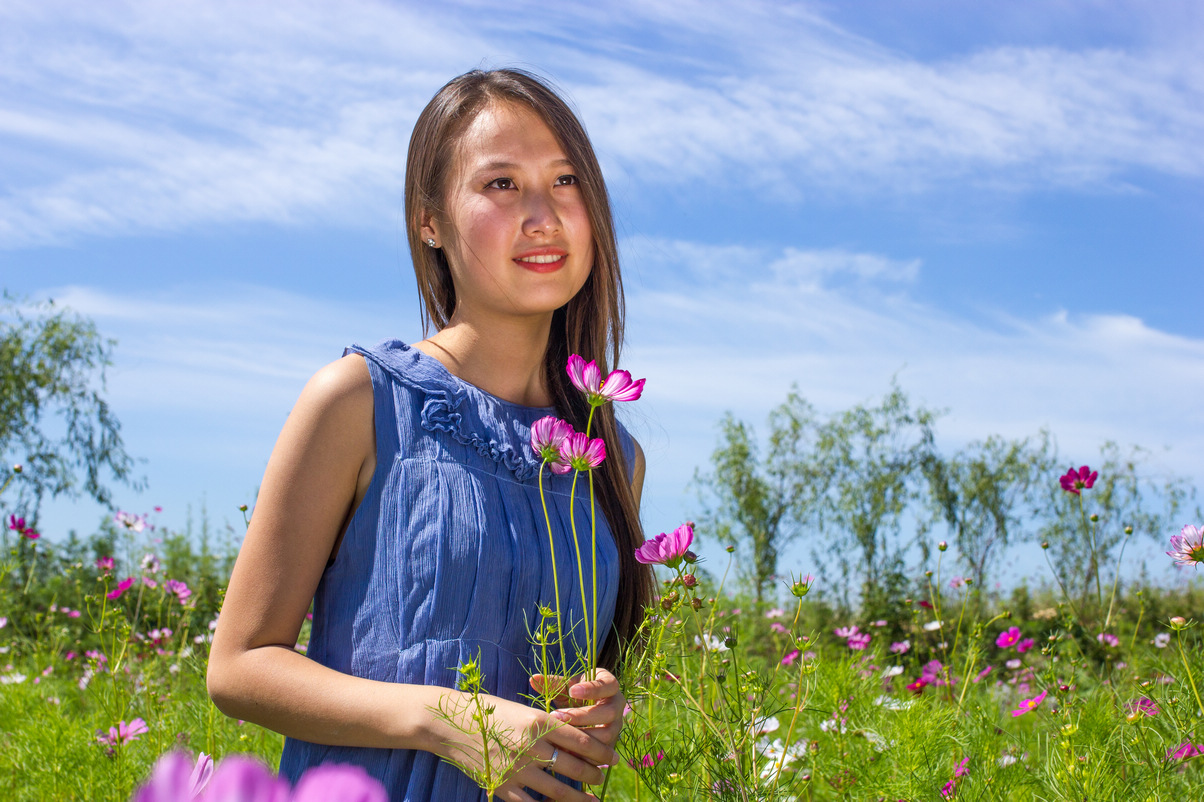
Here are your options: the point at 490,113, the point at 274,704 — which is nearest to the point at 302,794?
the point at 274,704

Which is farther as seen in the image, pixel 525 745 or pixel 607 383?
pixel 607 383

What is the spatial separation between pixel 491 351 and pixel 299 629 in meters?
0.57

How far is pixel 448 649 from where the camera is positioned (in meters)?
1.28

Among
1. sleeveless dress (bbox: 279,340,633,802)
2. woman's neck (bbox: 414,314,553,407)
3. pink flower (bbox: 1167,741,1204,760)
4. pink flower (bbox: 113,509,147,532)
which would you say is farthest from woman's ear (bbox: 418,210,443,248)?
pink flower (bbox: 113,509,147,532)

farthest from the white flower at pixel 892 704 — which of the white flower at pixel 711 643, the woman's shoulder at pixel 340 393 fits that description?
the woman's shoulder at pixel 340 393

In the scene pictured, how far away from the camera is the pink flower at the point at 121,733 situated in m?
2.01

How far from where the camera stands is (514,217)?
4.71ft

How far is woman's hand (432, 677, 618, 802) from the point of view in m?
1.09

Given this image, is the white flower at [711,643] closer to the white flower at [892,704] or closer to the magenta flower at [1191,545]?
the white flower at [892,704]

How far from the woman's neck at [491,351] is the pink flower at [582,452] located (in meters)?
0.42

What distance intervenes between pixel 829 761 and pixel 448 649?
1.21 metres

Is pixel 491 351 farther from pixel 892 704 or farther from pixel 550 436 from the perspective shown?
pixel 892 704

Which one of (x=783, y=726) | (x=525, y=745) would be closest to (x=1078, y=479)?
(x=783, y=726)

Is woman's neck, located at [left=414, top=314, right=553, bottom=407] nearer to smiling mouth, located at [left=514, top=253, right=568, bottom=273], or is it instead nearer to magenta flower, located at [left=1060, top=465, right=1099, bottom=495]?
smiling mouth, located at [left=514, top=253, right=568, bottom=273]
